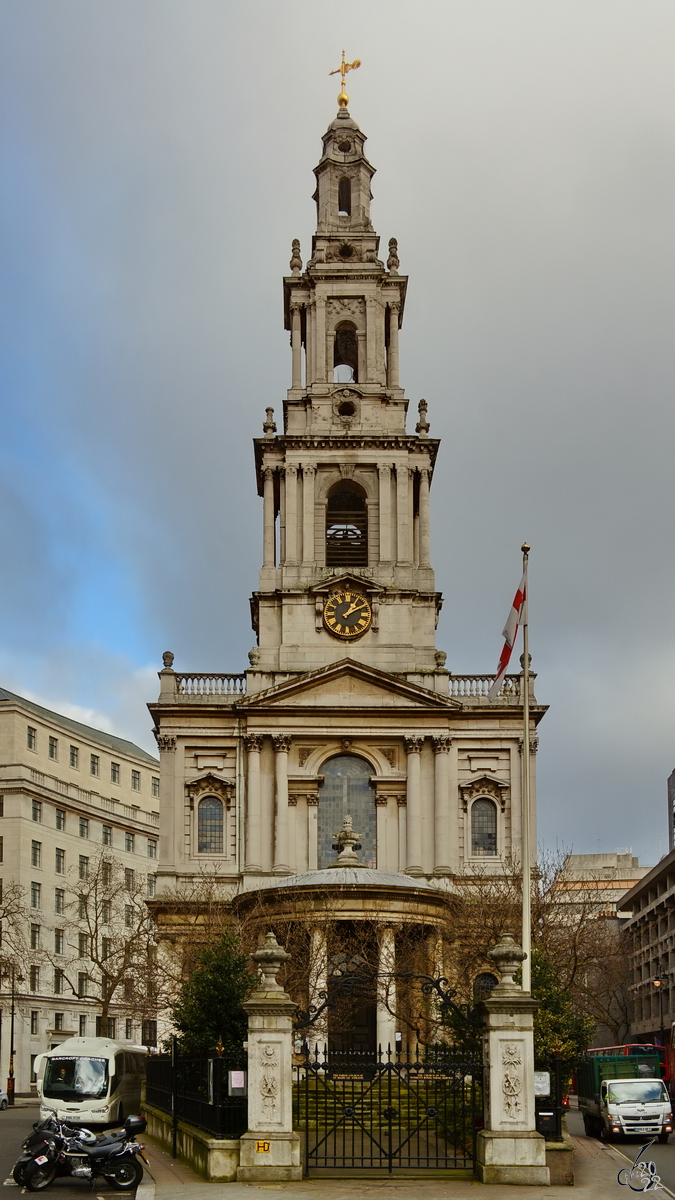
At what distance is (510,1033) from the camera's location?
27.4 metres

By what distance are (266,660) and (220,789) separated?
20.4 ft

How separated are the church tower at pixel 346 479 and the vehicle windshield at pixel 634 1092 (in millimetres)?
26752

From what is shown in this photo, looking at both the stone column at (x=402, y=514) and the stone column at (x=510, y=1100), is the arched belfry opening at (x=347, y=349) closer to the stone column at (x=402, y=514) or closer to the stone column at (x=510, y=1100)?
the stone column at (x=402, y=514)

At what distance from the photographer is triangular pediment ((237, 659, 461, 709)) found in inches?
2638

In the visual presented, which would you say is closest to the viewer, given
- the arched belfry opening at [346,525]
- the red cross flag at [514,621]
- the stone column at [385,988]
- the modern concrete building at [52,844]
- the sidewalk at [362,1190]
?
the sidewalk at [362,1190]

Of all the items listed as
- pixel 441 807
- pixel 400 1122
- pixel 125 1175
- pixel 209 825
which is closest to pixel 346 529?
pixel 441 807

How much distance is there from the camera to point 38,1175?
90.6 feet

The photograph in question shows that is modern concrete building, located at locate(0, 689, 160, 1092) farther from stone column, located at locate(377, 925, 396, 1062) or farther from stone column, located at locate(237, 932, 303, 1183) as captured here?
stone column, located at locate(237, 932, 303, 1183)

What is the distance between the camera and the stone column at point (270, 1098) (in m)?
26.8

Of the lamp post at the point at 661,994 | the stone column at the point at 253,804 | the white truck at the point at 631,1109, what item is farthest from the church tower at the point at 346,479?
the lamp post at the point at 661,994

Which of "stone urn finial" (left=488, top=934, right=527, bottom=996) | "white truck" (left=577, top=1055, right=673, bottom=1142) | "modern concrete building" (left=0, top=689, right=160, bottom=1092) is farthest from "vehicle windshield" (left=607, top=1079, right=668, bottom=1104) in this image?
"modern concrete building" (left=0, top=689, right=160, bottom=1092)

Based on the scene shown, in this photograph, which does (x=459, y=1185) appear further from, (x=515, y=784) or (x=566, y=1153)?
(x=515, y=784)

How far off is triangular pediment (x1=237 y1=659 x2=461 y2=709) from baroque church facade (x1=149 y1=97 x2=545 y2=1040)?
8 cm

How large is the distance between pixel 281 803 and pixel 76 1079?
24.7 meters
